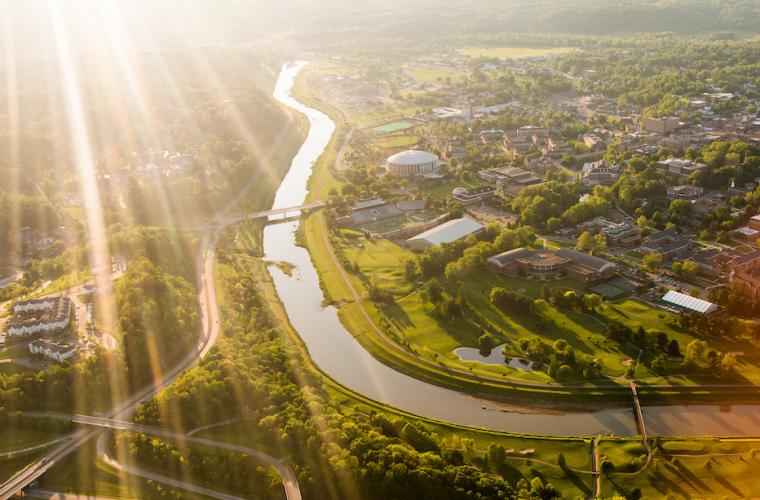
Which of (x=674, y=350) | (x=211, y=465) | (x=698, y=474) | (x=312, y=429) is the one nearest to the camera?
(x=698, y=474)

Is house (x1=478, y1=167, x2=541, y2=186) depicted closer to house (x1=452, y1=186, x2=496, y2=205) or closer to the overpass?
house (x1=452, y1=186, x2=496, y2=205)

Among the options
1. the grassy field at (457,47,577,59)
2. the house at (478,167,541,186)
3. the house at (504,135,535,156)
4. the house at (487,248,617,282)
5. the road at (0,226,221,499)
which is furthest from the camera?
the grassy field at (457,47,577,59)

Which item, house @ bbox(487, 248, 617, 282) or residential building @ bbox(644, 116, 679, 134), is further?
residential building @ bbox(644, 116, 679, 134)

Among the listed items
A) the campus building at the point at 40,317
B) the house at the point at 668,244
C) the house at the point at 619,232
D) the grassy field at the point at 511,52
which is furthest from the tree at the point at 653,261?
the grassy field at the point at 511,52

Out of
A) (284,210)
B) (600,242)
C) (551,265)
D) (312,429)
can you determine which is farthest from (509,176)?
(312,429)

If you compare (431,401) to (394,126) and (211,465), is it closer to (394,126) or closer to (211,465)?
(211,465)

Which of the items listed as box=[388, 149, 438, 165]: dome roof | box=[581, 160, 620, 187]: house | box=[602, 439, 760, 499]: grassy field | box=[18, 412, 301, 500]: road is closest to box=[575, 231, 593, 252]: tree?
box=[581, 160, 620, 187]: house
